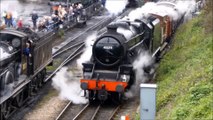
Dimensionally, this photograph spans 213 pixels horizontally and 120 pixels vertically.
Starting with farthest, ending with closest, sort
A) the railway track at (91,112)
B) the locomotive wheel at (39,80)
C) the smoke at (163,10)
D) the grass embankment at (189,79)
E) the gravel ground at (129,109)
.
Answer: the smoke at (163,10) < the locomotive wheel at (39,80) < the gravel ground at (129,109) < the railway track at (91,112) < the grass embankment at (189,79)

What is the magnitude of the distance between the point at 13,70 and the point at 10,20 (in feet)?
33.1

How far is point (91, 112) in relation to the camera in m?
15.0

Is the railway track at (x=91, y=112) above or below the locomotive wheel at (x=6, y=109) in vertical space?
below

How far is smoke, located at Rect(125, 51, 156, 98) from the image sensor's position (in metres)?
16.6

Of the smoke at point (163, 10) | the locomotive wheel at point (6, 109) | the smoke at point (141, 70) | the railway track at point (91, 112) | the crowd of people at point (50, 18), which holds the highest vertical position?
the smoke at point (163, 10)

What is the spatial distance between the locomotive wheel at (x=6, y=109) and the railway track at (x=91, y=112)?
5.35 ft

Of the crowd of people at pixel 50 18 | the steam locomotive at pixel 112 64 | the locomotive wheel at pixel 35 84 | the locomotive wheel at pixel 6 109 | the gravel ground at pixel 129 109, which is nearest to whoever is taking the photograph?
the locomotive wheel at pixel 6 109

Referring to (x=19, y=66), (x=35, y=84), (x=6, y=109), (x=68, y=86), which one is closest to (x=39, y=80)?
(x=35, y=84)

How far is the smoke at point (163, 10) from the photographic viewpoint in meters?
19.9

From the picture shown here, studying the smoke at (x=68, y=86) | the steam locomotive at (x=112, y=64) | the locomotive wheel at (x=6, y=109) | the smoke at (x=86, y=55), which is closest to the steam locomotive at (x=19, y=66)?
the locomotive wheel at (x=6, y=109)

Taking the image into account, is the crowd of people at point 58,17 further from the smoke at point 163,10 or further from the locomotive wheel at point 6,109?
the locomotive wheel at point 6,109

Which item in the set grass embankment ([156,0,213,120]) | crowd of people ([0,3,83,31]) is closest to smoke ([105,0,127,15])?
crowd of people ([0,3,83,31])

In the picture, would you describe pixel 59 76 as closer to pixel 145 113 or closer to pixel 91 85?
pixel 91 85

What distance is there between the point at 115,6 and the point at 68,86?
78.7 ft
